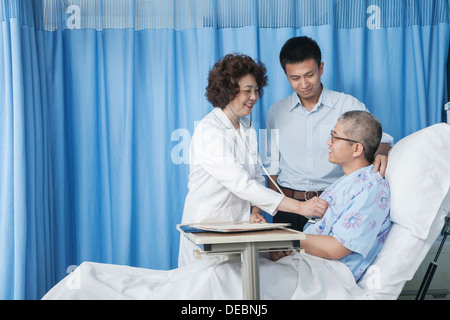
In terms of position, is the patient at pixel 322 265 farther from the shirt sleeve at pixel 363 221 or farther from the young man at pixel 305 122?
the young man at pixel 305 122

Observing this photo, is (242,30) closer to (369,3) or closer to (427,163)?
(369,3)

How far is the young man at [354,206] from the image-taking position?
154cm

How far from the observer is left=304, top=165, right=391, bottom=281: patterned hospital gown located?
153 centimetres

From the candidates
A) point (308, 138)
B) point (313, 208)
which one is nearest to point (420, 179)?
point (313, 208)

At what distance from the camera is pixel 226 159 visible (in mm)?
1780

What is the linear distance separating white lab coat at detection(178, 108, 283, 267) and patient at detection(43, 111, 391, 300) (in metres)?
0.24

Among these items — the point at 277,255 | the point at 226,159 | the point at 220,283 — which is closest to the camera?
the point at 220,283

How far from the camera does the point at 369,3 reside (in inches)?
98.5

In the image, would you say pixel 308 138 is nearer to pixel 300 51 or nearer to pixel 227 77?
pixel 300 51

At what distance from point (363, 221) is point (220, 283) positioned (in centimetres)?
55

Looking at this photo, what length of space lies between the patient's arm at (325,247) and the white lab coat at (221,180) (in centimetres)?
21

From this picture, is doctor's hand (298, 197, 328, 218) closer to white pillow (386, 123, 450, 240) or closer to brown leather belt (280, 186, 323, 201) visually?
white pillow (386, 123, 450, 240)

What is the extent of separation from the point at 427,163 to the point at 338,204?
36 centimetres

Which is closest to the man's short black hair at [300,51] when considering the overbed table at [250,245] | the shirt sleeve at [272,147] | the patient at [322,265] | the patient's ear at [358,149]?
the shirt sleeve at [272,147]
